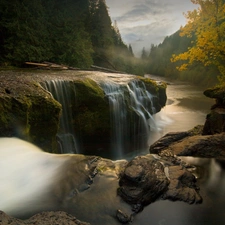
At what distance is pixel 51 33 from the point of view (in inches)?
752

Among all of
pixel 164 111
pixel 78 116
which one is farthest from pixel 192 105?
pixel 78 116

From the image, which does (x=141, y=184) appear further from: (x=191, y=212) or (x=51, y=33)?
(x=51, y=33)

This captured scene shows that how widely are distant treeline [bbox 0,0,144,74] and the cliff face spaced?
19.2ft

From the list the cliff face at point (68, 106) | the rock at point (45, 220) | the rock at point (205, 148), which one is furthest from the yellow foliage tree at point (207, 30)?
the rock at point (45, 220)

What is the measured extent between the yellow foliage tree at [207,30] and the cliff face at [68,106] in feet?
13.5

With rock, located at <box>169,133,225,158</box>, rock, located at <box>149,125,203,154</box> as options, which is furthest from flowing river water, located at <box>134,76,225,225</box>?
rock, located at <box>149,125,203,154</box>

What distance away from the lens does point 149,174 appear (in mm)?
3625

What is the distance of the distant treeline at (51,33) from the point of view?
603 inches

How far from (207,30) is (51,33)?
14436mm

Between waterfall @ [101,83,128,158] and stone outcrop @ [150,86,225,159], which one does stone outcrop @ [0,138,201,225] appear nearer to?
stone outcrop @ [150,86,225,159]

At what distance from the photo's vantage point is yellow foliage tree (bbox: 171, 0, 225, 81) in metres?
9.91

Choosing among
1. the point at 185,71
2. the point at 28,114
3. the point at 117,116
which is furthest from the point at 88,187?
the point at 185,71

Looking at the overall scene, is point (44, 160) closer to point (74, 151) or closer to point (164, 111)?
point (74, 151)

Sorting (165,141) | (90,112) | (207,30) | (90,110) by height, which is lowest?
(165,141)
